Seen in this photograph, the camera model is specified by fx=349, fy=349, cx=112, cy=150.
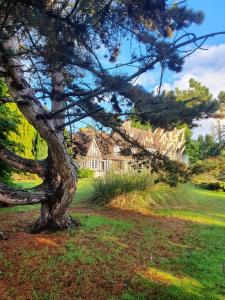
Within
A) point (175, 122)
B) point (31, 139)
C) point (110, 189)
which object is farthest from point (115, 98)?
point (31, 139)

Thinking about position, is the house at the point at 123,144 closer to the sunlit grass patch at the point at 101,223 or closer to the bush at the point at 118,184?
the bush at the point at 118,184

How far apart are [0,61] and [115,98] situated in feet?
5.66

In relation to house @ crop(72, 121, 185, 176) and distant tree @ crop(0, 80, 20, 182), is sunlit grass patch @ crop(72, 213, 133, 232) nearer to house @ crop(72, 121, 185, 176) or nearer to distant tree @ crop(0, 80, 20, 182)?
house @ crop(72, 121, 185, 176)

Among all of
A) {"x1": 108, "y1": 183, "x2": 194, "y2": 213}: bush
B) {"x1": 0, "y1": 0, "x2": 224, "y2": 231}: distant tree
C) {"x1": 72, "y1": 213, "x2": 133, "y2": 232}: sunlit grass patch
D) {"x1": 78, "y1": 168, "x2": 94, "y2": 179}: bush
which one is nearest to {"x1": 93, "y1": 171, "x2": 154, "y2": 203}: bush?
{"x1": 108, "y1": 183, "x2": 194, "y2": 213}: bush

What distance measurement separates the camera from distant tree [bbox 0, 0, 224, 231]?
12.9ft

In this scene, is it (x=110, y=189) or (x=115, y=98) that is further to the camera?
(x=110, y=189)

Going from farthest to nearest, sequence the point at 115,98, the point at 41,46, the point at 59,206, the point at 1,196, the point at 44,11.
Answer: the point at 59,206, the point at 1,196, the point at 115,98, the point at 41,46, the point at 44,11

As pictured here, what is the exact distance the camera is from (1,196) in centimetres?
572

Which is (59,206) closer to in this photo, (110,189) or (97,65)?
(97,65)

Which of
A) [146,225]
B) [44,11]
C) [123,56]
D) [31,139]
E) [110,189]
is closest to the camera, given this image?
[44,11]

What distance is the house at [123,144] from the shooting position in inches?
292

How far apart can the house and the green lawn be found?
1599mm

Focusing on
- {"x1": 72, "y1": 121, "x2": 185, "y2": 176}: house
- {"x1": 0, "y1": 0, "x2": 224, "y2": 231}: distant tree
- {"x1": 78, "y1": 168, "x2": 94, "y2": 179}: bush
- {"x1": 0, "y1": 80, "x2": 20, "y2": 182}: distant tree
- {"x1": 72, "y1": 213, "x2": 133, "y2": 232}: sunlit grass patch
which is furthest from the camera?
{"x1": 78, "y1": 168, "x2": 94, "y2": 179}: bush

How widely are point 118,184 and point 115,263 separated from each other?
5.27m
